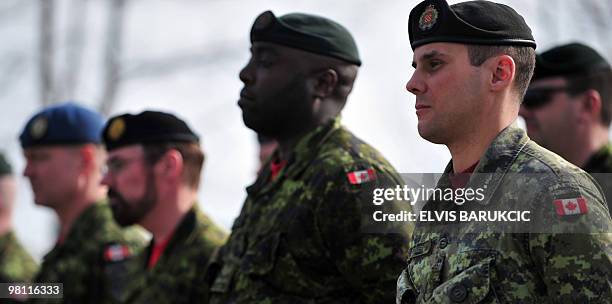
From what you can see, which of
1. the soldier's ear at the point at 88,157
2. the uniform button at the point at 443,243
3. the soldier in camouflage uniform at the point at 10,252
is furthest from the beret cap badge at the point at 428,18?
the soldier in camouflage uniform at the point at 10,252

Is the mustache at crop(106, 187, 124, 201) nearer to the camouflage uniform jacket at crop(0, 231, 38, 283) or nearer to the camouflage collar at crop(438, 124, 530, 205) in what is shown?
the camouflage uniform jacket at crop(0, 231, 38, 283)

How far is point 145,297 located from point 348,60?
6.60 ft

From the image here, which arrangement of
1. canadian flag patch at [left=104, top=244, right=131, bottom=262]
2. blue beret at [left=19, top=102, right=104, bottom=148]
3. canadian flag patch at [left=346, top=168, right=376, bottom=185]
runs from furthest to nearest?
blue beret at [left=19, top=102, right=104, bottom=148]
canadian flag patch at [left=104, top=244, right=131, bottom=262]
canadian flag patch at [left=346, top=168, right=376, bottom=185]

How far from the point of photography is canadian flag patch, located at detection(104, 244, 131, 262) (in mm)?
7676

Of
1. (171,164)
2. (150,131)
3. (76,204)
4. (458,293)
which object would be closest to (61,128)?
(76,204)

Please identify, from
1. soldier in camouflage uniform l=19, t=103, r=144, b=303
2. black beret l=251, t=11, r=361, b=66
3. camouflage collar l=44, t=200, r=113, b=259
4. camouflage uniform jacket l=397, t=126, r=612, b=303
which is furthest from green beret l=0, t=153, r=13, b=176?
→ camouflage uniform jacket l=397, t=126, r=612, b=303

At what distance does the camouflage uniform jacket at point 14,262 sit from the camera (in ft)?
30.2

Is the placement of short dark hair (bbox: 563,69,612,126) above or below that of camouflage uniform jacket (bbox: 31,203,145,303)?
above

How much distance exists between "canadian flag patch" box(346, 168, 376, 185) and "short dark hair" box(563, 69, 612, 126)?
1737mm

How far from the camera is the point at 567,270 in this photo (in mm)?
3316

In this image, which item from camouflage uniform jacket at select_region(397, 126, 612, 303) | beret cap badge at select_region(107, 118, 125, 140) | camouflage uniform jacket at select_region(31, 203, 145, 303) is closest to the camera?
camouflage uniform jacket at select_region(397, 126, 612, 303)

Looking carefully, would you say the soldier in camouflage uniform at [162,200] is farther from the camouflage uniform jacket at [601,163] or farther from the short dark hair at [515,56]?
the short dark hair at [515,56]

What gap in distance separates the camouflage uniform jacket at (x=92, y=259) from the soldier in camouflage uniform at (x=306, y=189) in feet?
7.18

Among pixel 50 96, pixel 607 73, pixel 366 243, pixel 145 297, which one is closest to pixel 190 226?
pixel 145 297
